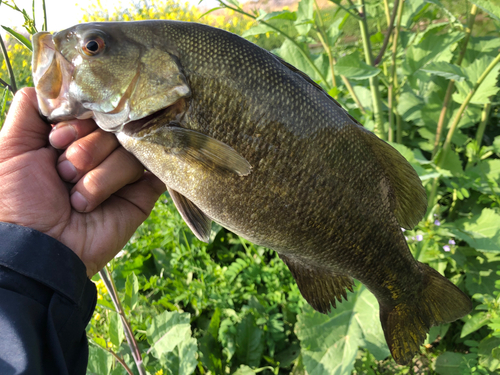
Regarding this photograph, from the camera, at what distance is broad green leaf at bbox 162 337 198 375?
6.75ft

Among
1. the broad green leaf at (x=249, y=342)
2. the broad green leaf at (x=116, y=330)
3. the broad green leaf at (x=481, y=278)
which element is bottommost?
the broad green leaf at (x=249, y=342)

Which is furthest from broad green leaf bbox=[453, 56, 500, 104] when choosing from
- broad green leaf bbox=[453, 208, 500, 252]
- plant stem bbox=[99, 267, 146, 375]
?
plant stem bbox=[99, 267, 146, 375]

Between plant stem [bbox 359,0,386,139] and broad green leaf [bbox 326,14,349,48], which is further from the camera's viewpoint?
broad green leaf [bbox 326,14,349,48]

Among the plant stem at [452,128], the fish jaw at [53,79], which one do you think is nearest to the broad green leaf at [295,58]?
the plant stem at [452,128]

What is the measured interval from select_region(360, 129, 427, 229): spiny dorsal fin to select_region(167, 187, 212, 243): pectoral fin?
679 mm

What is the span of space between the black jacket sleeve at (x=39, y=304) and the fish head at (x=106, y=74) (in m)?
0.45

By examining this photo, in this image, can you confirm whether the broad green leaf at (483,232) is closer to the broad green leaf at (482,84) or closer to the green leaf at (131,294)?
the broad green leaf at (482,84)

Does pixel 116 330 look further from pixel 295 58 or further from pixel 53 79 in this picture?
pixel 295 58

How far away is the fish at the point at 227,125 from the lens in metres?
1.22

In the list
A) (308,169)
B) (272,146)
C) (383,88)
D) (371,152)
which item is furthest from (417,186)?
(383,88)

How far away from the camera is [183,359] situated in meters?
2.09

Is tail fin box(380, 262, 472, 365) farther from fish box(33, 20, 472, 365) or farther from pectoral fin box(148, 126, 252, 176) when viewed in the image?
pectoral fin box(148, 126, 252, 176)

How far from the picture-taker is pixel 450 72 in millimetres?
2168

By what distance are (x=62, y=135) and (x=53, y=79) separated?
0.65 feet
